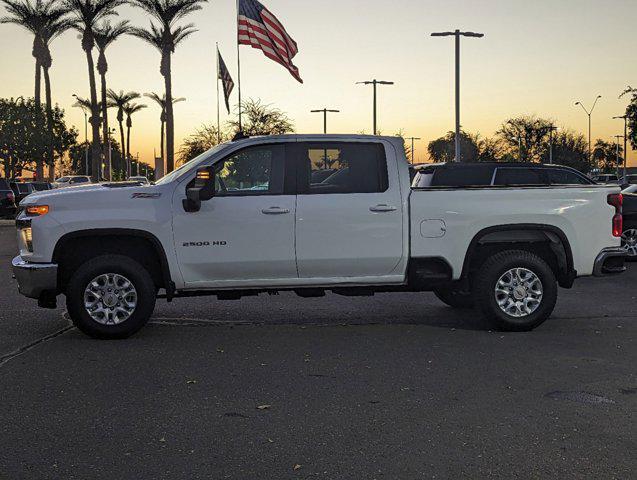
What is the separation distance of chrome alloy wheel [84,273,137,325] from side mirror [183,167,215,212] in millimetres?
983

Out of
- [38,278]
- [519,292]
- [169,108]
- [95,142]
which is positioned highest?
[169,108]

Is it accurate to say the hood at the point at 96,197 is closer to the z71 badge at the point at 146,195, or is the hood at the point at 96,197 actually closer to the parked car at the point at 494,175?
the z71 badge at the point at 146,195

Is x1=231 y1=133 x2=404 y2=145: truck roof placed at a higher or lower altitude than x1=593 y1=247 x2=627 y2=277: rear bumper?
higher

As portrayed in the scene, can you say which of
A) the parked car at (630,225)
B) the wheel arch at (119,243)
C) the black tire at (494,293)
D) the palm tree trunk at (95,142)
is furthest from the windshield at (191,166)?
the palm tree trunk at (95,142)

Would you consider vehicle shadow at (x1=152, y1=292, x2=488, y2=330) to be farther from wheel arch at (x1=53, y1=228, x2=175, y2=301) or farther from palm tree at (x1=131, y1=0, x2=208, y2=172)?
palm tree at (x1=131, y1=0, x2=208, y2=172)

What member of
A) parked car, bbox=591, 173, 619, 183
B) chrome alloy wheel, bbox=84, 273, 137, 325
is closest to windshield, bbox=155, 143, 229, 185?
chrome alloy wheel, bbox=84, 273, 137, 325

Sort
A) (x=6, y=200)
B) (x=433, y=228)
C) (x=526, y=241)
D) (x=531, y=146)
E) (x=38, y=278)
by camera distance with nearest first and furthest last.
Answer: (x=38, y=278) < (x=433, y=228) < (x=526, y=241) < (x=6, y=200) < (x=531, y=146)

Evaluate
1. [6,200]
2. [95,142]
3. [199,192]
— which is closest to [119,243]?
[199,192]

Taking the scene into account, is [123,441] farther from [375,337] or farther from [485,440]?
[375,337]

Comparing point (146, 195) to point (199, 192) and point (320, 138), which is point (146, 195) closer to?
point (199, 192)

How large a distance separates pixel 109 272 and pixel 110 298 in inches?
10.3

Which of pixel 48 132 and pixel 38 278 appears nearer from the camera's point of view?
pixel 38 278

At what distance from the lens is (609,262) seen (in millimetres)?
9289

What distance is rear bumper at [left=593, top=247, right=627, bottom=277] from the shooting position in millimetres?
9264
